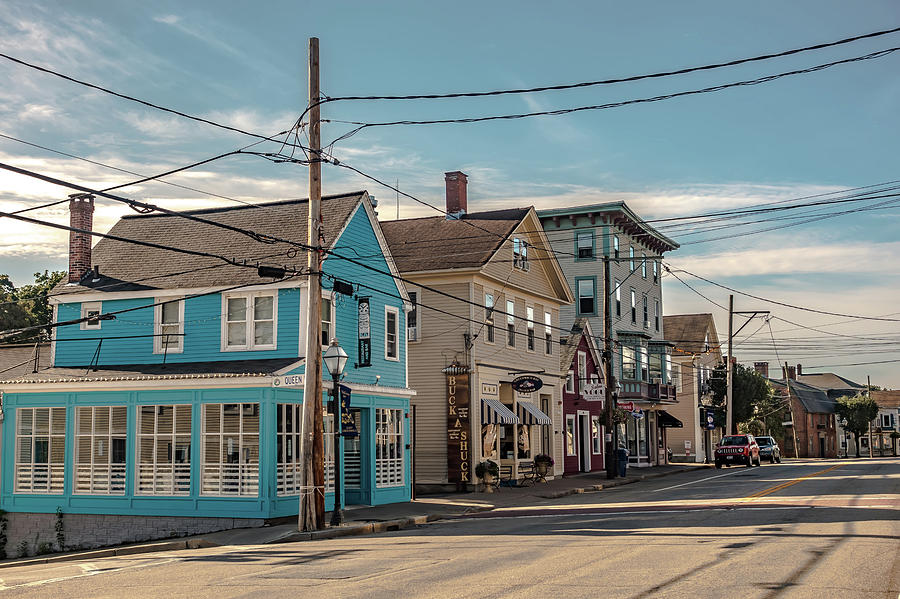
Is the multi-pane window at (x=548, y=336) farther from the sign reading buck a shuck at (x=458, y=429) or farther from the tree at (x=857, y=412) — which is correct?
the tree at (x=857, y=412)

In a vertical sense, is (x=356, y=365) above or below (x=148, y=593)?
above

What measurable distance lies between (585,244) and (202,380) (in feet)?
102

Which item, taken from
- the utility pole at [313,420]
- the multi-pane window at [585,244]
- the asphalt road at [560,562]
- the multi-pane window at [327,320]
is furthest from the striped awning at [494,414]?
the multi-pane window at [585,244]

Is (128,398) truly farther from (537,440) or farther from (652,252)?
(652,252)

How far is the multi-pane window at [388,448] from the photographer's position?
2870 cm

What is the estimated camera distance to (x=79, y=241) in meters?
29.1

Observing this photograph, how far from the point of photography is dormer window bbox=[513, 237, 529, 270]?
128 ft

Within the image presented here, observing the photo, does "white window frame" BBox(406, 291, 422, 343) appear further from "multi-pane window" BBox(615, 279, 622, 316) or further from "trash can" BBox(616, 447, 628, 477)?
"multi-pane window" BBox(615, 279, 622, 316)

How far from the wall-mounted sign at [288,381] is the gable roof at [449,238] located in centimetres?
1359

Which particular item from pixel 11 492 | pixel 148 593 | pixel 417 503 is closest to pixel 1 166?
pixel 148 593

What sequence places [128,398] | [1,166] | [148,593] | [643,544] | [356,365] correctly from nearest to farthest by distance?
[148,593]
[1,166]
[643,544]
[128,398]
[356,365]

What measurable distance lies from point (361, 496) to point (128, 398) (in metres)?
7.38

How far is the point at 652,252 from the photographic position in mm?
58812

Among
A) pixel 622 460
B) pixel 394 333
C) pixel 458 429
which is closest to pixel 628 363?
pixel 622 460
